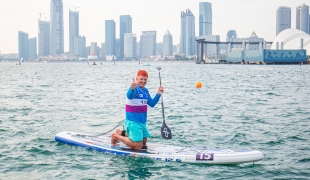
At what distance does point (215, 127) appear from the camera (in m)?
15.4

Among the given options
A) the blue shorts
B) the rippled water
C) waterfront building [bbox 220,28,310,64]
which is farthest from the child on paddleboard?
waterfront building [bbox 220,28,310,64]

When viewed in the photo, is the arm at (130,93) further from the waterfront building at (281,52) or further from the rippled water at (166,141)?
the waterfront building at (281,52)

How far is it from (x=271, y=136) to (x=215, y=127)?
8.36 feet

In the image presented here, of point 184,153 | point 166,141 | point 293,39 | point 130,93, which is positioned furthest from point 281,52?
point 130,93

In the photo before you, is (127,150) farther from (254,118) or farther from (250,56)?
(250,56)

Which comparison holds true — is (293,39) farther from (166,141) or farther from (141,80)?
(141,80)

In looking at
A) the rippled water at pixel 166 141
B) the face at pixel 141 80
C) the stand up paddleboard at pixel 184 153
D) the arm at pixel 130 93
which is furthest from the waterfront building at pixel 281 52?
the arm at pixel 130 93

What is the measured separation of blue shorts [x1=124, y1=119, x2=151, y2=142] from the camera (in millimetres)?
9812

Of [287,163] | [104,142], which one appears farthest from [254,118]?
[104,142]

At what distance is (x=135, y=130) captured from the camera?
9828 mm

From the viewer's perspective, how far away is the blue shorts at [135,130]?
9812mm

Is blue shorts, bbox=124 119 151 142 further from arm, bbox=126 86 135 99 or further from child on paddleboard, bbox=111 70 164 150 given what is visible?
arm, bbox=126 86 135 99

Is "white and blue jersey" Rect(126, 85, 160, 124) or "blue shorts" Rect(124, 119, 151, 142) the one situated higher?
"white and blue jersey" Rect(126, 85, 160, 124)

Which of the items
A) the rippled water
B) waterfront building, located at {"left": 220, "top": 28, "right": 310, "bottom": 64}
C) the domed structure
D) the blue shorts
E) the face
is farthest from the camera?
the domed structure
